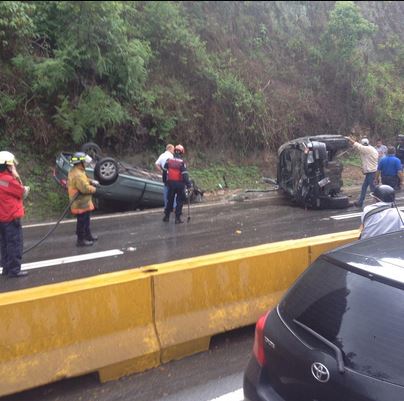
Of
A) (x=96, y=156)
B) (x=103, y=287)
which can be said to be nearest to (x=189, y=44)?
(x=96, y=156)

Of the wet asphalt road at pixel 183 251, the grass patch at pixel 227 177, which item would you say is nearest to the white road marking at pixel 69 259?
the wet asphalt road at pixel 183 251

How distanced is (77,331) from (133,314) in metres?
0.49

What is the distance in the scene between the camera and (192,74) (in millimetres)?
16812

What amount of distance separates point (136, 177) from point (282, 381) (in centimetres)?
914

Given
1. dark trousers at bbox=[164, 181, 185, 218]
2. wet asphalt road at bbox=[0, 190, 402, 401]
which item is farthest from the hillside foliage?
wet asphalt road at bbox=[0, 190, 402, 401]

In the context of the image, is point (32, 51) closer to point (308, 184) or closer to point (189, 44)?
point (189, 44)

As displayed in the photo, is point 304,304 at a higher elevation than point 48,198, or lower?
higher

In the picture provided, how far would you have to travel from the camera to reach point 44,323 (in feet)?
12.5

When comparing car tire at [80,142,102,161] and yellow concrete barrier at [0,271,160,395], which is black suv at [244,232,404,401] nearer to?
yellow concrete barrier at [0,271,160,395]

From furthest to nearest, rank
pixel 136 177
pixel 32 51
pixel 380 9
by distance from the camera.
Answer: pixel 380 9, pixel 32 51, pixel 136 177

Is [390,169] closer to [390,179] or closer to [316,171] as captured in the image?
[390,179]

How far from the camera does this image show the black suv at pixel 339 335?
7.88 ft

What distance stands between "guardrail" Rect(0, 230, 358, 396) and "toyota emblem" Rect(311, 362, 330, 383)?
1.94 metres

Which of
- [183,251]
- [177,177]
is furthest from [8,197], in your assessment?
[177,177]
